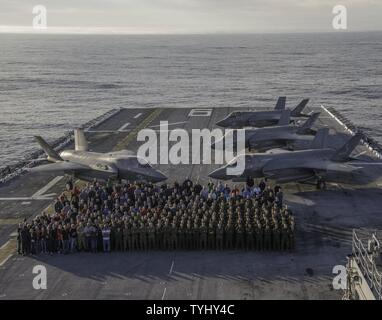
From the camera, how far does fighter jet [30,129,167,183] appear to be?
36.2m

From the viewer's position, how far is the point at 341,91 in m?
115

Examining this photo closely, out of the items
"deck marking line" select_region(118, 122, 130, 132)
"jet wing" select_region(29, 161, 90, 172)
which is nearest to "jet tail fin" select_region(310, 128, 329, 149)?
"jet wing" select_region(29, 161, 90, 172)

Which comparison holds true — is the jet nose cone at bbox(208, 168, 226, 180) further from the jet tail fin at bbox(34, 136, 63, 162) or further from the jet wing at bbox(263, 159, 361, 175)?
the jet tail fin at bbox(34, 136, 63, 162)

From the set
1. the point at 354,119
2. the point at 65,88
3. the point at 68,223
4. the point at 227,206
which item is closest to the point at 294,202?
the point at 227,206

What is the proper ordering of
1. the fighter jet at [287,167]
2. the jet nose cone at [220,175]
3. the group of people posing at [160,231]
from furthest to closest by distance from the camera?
the fighter jet at [287,167] → the jet nose cone at [220,175] → the group of people posing at [160,231]

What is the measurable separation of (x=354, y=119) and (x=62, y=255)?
6548cm

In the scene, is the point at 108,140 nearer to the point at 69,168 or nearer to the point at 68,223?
the point at 69,168

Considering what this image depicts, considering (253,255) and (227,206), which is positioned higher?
(227,206)

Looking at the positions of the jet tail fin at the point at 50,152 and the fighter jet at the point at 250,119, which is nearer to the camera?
the jet tail fin at the point at 50,152

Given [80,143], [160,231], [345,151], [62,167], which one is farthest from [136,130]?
[160,231]

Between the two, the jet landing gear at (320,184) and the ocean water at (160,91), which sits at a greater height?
the ocean water at (160,91)

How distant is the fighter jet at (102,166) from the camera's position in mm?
36156

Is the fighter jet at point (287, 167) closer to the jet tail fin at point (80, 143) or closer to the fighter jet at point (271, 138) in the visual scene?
the fighter jet at point (271, 138)

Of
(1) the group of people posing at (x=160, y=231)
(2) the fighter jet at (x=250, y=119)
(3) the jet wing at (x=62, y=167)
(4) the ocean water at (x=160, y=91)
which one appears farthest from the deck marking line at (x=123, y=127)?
(1) the group of people posing at (x=160, y=231)
